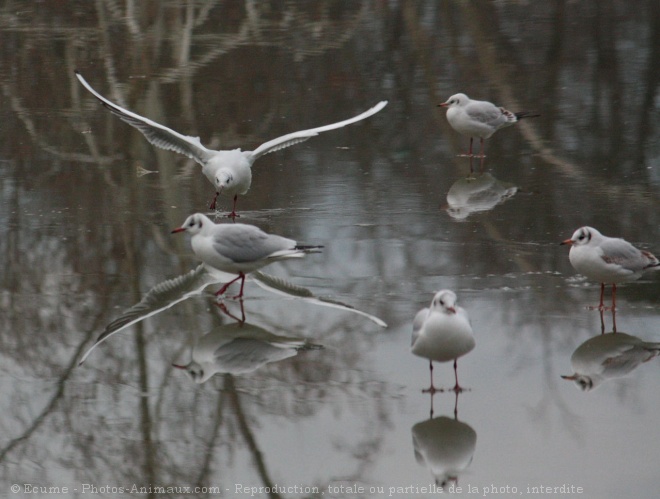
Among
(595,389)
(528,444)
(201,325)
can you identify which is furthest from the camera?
(201,325)

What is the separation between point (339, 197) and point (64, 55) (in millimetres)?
7828

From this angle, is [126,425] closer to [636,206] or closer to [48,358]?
[48,358]

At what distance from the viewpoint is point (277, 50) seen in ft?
52.4

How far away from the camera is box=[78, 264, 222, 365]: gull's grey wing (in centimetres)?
682

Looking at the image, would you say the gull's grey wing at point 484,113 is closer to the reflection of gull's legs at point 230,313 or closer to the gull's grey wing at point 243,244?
the gull's grey wing at point 243,244

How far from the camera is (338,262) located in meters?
8.09

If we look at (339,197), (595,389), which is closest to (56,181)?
(339,197)

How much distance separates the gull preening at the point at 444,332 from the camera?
18.3 feet

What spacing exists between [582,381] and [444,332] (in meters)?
0.90

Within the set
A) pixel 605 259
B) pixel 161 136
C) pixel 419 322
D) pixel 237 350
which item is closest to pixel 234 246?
pixel 237 350

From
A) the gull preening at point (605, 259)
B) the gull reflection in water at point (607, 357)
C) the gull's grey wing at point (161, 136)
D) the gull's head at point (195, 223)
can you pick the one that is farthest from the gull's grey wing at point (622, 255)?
the gull's grey wing at point (161, 136)

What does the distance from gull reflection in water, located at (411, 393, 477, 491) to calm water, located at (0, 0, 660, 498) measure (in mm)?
17

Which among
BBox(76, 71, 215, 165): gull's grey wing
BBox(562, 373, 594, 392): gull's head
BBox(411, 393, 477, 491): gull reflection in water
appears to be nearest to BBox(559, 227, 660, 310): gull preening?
BBox(562, 373, 594, 392): gull's head

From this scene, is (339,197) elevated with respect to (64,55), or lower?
lower
